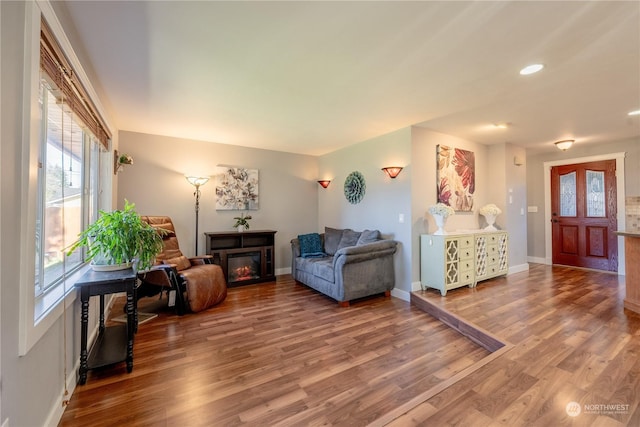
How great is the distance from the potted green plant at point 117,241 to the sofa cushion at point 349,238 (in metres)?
2.77

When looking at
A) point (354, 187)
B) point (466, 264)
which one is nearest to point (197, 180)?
point (354, 187)

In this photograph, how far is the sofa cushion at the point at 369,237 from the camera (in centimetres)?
396

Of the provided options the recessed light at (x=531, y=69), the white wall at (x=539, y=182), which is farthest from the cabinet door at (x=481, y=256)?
the white wall at (x=539, y=182)

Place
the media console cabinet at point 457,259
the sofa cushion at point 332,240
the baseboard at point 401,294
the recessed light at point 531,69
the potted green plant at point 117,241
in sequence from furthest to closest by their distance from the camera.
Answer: the sofa cushion at point 332,240 → the baseboard at point 401,294 → the media console cabinet at point 457,259 → the recessed light at point 531,69 → the potted green plant at point 117,241

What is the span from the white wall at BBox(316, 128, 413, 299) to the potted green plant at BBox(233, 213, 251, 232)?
1607 millimetres

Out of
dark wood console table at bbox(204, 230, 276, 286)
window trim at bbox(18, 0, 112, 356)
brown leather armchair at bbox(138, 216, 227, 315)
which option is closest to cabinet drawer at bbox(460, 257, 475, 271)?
dark wood console table at bbox(204, 230, 276, 286)

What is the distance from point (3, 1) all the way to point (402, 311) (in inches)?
149

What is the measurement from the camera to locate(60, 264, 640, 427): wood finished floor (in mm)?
Result: 1565

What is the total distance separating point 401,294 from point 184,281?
9.34ft

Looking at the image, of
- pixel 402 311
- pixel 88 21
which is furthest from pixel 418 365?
pixel 88 21

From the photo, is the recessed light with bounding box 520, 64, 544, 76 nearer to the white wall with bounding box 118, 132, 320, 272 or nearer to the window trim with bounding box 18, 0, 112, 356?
the window trim with bounding box 18, 0, 112, 356

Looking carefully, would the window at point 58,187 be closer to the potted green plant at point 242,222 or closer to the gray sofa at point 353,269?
the potted green plant at point 242,222

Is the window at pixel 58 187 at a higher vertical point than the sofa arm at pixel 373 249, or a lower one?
higher

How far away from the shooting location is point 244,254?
4.59m
